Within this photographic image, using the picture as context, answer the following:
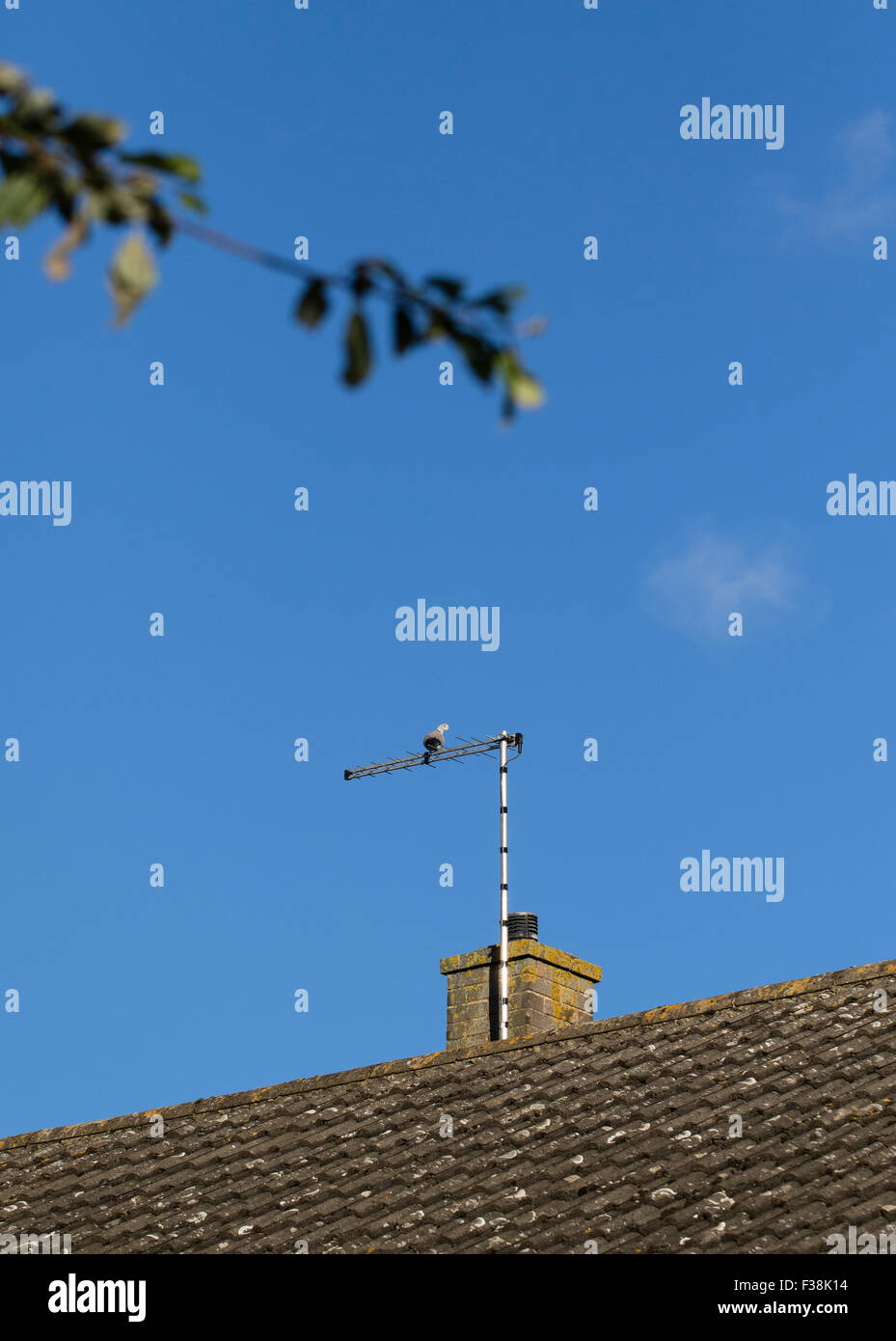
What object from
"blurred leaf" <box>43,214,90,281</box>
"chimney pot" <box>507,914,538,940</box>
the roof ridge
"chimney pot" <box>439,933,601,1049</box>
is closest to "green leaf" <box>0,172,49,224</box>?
"blurred leaf" <box>43,214,90,281</box>

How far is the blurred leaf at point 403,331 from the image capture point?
282 cm

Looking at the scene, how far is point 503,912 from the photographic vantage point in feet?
47.1

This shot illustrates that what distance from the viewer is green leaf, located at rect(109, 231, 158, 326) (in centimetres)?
255

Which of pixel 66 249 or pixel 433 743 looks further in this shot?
pixel 433 743

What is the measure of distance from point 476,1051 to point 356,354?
10333mm

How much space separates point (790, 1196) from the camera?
855 cm

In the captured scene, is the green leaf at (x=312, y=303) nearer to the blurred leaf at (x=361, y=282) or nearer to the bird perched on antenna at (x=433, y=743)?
the blurred leaf at (x=361, y=282)

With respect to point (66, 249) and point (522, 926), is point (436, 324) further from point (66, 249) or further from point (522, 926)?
point (522, 926)

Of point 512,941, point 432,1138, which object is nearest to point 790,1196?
point 432,1138

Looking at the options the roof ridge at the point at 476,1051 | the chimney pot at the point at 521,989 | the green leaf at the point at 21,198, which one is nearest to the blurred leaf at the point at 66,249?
the green leaf at the point at 21,198

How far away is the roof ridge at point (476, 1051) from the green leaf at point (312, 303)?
9.49 metres

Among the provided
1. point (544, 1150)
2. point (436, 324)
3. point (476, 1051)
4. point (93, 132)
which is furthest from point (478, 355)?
point (476, 1051)

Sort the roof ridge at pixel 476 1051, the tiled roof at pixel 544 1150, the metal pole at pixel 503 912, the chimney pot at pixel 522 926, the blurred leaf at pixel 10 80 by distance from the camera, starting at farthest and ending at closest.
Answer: the chimney pot at pixel 522 926
the metal pole at pixel 503 912
the roof ridge at pixel 476 1051
the tiled roof at pixel 544 1150
the blurred leaf at pixel 10 80
